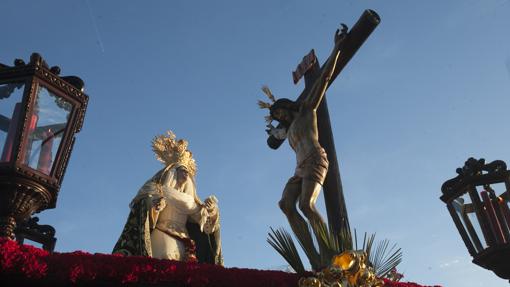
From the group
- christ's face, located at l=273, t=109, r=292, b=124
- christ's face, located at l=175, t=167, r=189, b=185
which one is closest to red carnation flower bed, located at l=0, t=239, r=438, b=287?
christ's face, located at l=273, t=109, r=292, b=124

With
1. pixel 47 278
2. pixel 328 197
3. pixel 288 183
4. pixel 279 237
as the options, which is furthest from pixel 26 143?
pixel 328 197

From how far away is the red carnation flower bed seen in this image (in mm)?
4500

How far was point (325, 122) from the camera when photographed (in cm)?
795

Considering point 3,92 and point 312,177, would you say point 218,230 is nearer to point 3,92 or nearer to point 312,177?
point 312,177

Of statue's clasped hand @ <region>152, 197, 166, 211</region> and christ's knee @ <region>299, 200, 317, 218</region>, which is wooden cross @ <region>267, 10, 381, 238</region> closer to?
christ's knee @ <region>299, 200, 317, 218</region>

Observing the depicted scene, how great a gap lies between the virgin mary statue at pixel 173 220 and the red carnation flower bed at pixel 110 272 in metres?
3.10

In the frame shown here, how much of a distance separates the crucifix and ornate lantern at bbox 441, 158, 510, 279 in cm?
115

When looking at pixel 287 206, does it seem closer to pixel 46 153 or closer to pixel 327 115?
pixel 327 115

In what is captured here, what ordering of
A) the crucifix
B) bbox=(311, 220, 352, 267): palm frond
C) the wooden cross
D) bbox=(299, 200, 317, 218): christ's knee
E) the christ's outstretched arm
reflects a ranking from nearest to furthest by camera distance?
bbox=(311, 220, 352, 267): palm frond < bbox=(299, 200, 317, 218): christ's knee < the crucifix < the wooden cross < the christ's outstretched arm

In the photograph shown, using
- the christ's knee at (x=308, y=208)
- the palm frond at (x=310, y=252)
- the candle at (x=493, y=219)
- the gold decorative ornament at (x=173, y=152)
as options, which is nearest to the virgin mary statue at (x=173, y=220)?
the gold decorative ornament at (x=173, y=152)

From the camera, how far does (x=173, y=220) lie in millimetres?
9039

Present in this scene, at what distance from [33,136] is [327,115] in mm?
4087

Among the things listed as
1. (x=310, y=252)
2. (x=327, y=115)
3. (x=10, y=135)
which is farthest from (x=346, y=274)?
(x=327, y=115)

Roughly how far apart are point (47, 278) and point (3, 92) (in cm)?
181
